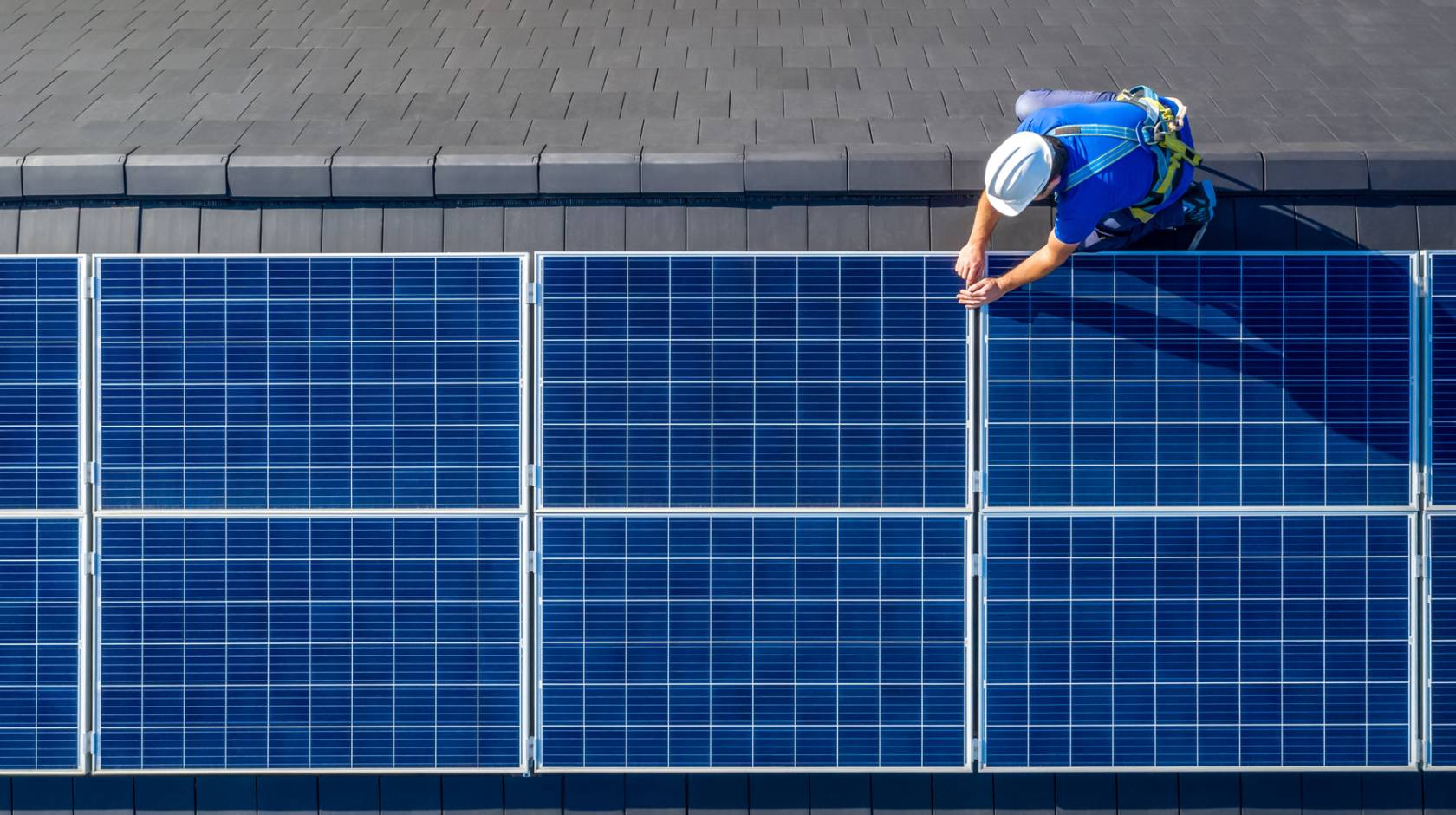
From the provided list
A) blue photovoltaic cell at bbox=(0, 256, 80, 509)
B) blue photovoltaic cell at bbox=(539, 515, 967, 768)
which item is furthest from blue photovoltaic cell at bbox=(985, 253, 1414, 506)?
blue photovoltaic cell at bbox=(0, 256, 80, 509)

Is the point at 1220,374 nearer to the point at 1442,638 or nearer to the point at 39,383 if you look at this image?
the point at 1442,638

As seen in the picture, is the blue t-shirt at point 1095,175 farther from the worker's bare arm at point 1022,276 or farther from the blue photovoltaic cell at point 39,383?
the blue photovoltaic cell at point 39,383

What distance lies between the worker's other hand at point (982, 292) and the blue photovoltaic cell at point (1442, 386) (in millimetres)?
2869

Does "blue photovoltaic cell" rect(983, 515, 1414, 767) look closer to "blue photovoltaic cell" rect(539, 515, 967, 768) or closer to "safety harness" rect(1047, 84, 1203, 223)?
"blue photovoltaic cell" rect(539, 515, 967, 768)

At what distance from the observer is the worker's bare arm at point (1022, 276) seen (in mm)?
5297

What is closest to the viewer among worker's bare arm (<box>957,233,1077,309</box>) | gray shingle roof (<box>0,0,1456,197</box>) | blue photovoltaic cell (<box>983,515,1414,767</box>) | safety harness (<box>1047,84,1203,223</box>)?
safety harness (<box>1047,84,1203,223</box>)

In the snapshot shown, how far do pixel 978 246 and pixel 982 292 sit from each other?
0.96ft

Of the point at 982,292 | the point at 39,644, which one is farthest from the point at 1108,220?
the point at 39,644

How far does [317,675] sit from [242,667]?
50 cm

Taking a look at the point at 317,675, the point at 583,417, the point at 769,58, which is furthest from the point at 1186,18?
the point at 317,675

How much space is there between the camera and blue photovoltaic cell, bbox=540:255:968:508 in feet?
18.6

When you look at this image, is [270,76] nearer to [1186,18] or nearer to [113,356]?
[113,356]

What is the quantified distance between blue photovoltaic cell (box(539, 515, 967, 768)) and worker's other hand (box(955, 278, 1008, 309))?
148 cm

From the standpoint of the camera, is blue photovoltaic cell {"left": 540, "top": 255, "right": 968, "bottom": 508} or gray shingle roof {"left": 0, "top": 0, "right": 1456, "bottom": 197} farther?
gray shingle roof {"left": 0, "top": 0, "right": 1456, "bottom": 197}
